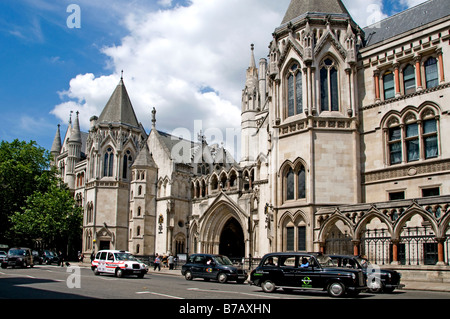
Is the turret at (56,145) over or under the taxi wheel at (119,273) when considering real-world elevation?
over

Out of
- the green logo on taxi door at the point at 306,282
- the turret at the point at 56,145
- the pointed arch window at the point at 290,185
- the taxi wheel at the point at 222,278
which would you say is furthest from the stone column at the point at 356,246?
the turret at the point at 56,145

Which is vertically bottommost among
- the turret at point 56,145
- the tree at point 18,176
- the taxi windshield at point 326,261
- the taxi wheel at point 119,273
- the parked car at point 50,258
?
the parked car at point 50,258

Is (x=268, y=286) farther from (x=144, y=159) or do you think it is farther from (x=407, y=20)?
(x=144, y=159)

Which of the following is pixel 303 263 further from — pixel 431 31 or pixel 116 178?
pixel 116 178

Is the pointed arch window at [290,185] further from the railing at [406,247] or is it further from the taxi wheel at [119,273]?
the taxi wheel at [119,273]

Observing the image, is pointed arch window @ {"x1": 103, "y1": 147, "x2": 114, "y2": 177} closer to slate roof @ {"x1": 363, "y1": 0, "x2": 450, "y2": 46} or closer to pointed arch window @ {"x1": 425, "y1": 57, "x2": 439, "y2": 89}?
slate roof @ {"x1": 363, "y1": 0, "x2": 450, "y2": 46}

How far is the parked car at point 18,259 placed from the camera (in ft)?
95.2

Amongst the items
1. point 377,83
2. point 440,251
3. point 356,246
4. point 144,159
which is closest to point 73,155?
point 144,159

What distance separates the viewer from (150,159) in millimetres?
46500

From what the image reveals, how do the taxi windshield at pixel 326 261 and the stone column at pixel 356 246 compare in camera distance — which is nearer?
the taxi windshield at pixel 326 261

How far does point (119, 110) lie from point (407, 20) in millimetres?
31454

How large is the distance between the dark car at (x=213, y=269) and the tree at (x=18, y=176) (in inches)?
1252
